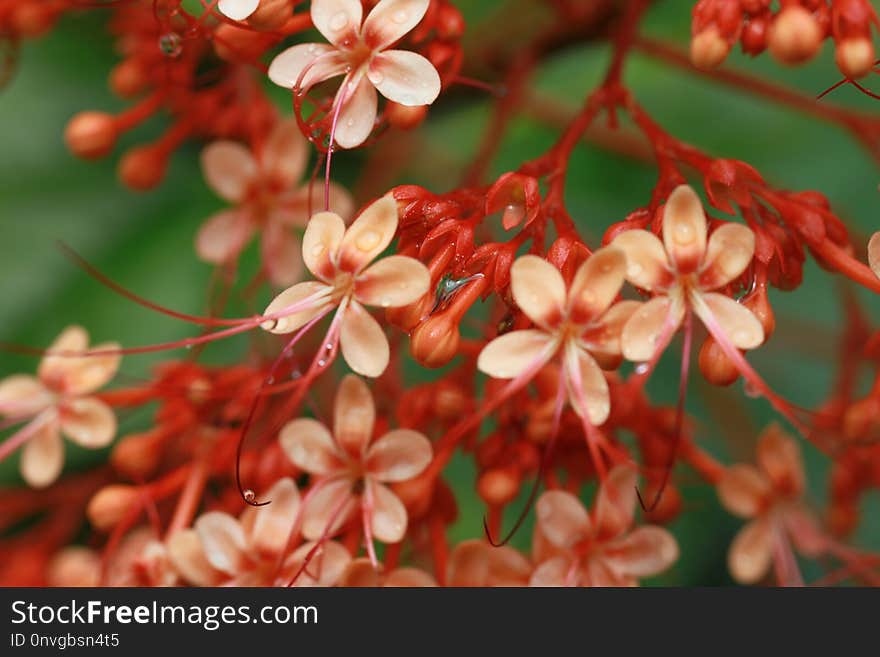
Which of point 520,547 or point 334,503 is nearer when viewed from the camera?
point 334,503

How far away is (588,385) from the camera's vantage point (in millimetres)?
846

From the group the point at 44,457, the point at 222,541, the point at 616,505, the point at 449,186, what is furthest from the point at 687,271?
the point at 449,186

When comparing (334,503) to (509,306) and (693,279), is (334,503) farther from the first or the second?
(693,279)

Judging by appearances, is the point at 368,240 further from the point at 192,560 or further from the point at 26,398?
the point at 26,398

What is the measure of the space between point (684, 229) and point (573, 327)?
0.11 metres

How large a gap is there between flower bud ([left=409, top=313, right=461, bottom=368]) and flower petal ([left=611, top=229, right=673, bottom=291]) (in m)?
0.14

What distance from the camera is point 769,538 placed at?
1.19 metres

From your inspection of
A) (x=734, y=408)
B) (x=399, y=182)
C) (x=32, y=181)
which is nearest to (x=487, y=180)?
(x=399, y=182)

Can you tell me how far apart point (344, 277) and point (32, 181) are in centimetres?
80

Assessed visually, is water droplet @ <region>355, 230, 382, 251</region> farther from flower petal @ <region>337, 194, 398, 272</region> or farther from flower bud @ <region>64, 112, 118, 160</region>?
flower bud @ <region>64, 112, 118, 160</region>

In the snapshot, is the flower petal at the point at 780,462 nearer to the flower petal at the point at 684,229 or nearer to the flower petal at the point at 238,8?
the flower petal at the point at 684,229

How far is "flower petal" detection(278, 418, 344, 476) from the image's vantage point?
3.17 ft

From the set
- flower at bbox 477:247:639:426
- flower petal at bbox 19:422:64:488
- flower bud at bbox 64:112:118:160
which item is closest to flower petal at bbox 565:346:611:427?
flower at bbox 477:247:639:426

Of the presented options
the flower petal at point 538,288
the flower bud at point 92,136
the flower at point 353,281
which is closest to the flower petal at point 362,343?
the flower at point 353,281
